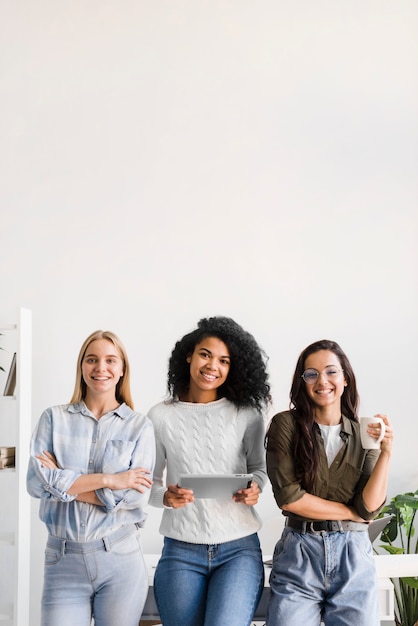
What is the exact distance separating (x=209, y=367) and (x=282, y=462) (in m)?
0.38

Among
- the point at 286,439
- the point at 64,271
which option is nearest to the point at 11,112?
the point at 64,271

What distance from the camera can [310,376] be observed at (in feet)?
7.73

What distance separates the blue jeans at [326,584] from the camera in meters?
2.17

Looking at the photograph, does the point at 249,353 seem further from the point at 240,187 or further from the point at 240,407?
the point at 240,187

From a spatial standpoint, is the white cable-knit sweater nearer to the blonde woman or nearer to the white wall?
the blonde woman

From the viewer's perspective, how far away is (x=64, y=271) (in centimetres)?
404

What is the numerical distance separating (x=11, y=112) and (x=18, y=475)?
193 centimetres

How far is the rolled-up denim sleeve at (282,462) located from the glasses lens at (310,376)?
120 millimetres

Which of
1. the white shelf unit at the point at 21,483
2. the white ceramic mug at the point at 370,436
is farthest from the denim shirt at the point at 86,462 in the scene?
the white shelf unit at the point at 21,483

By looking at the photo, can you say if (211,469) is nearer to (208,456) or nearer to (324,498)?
(208,456)

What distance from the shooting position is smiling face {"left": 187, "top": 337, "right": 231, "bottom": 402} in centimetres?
243

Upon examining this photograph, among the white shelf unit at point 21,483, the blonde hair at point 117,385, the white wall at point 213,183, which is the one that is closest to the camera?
the blonde hair at point 117,385

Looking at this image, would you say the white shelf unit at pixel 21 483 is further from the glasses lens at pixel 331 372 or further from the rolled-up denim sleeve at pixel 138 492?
the glasses lens at pixel 331 372

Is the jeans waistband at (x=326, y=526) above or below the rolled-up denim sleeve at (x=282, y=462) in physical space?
below
